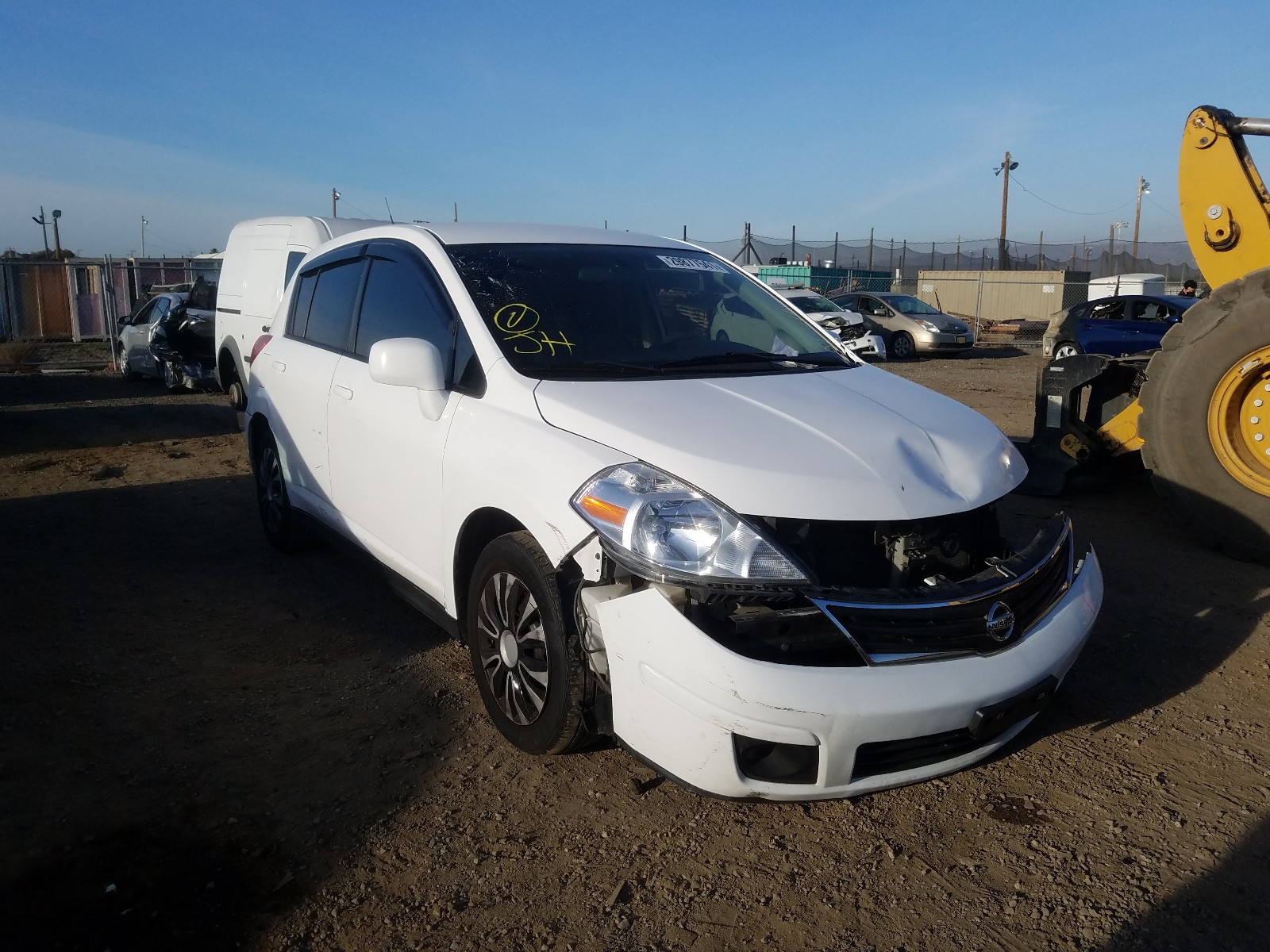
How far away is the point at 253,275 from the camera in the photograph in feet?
35.4

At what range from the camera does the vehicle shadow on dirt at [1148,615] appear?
3742 mm

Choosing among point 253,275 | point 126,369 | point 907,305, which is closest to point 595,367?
point 253,275

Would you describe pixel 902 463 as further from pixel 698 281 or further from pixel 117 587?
pixel 117 587

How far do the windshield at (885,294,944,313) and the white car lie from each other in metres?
1.12

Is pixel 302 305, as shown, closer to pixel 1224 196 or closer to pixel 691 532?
pixel 691 532

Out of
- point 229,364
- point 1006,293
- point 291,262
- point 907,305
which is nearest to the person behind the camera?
point 291,262

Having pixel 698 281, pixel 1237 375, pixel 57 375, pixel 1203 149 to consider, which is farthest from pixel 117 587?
pixel 57 375

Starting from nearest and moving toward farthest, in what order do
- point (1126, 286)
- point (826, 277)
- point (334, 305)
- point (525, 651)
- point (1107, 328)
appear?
point (525, 651), point (334, 305), point (1107, 328), point (1126, 286), point (826, 277)

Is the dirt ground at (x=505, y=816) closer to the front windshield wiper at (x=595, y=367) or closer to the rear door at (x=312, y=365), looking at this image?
the rear door at (x=312, y=365)

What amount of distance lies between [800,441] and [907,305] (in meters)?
21.8

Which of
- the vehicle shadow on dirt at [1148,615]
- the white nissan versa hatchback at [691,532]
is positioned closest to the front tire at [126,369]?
the white nissan versa hatchback at [691,532]

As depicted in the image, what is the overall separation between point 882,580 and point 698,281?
77.2 inches

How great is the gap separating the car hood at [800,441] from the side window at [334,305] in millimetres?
1797

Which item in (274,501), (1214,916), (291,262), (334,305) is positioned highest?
(291,262)
